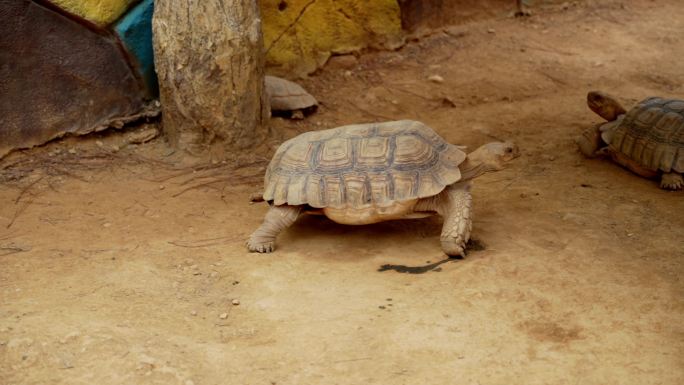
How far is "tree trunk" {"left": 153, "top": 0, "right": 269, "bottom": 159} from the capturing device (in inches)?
246

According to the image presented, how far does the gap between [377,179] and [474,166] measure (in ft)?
2.48

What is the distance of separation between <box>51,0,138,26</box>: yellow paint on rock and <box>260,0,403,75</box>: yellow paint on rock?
180 cm

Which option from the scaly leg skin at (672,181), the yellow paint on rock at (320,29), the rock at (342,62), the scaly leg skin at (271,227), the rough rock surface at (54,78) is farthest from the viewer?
the rock at (342,62)

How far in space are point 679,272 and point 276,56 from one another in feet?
16.5

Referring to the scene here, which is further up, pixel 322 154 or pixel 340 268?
pixel 322 154

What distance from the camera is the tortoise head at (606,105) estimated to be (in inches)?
269

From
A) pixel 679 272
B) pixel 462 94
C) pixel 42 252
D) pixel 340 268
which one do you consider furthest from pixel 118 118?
pixel 679 272

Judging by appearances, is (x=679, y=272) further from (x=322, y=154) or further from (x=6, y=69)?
(x=6, y=69)

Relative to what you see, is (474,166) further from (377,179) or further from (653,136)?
(653,136)

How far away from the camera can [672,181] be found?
19.6 ft

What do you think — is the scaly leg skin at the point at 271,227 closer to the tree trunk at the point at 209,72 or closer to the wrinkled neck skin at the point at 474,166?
the wrinkled neck skin at the point at 474,166

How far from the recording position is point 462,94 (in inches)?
325

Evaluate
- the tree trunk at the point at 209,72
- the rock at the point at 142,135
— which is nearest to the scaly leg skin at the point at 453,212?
the tree trunk at the point at 209,72

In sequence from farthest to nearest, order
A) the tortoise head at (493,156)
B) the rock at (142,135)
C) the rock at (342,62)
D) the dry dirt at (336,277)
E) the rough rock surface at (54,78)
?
1. the rock at (342,62)
2. the rock at (142,135)
3. the rough rock surface at (54,78)
4. the tortoise head at (493,156)
5. the dry dirt at (336,277)
